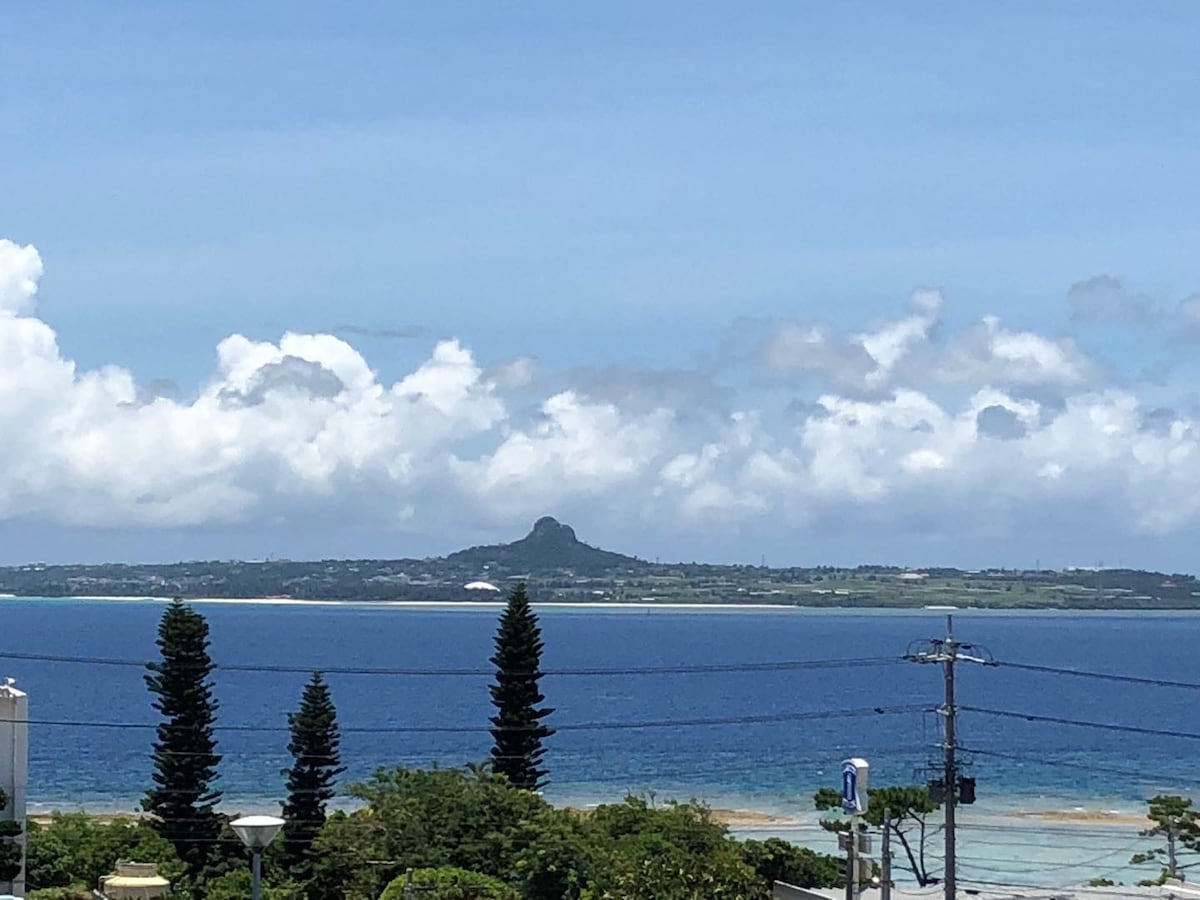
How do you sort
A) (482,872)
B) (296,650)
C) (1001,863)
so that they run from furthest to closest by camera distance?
(296,650), (1001,863), (482,872)

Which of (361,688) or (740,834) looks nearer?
(740,834)

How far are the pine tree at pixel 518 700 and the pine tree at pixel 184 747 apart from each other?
7.07 metres

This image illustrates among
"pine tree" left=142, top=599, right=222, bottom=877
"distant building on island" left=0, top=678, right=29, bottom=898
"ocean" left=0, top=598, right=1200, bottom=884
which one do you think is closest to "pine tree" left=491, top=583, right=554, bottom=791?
"ocean" left=0, top=598, right=1200, bottom=884

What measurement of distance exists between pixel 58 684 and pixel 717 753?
206 feet

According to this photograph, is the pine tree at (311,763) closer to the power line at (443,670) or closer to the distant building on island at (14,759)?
the power line at (443,670)

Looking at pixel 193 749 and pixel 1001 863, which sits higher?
pixel 193 749

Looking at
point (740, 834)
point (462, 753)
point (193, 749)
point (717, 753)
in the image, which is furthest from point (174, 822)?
point (717, 753)

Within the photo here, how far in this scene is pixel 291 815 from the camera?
43.5 m

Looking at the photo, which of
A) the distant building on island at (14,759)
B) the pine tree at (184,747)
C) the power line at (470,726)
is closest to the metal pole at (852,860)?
the distant building on island at (14,759)

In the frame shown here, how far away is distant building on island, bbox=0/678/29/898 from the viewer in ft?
125

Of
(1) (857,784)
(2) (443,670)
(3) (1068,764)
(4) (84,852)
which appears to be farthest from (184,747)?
(2) (443,670)

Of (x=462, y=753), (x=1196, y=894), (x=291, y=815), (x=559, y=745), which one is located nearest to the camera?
(x=1196, y=894)

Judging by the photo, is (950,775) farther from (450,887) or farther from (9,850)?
(9,850)

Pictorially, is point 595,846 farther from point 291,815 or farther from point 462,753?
point 462,753
